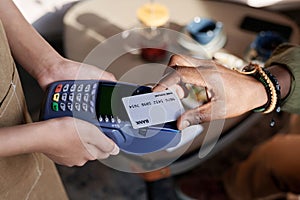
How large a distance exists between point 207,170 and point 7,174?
0.81m

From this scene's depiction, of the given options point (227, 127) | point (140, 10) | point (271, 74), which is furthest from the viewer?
point (140, 10)

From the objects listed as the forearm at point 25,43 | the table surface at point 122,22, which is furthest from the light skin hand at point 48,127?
the table surface at point 122,22

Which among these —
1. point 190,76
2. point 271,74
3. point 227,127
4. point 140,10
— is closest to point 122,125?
point 190,76

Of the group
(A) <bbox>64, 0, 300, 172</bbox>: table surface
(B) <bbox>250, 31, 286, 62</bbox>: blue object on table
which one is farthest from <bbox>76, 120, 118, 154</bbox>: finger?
(B) <bbox>250, 31, 286, 62</bbox>: blue object on table

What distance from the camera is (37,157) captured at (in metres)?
0.67

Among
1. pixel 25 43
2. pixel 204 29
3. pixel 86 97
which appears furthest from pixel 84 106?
pixel 204 29

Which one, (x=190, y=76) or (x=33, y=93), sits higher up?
(x=190, y=76)

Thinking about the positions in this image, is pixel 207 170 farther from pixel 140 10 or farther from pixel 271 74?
pixel 271 74

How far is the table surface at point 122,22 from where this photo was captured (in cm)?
105

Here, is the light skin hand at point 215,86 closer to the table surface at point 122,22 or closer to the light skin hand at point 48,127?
the light skin hand at point 48,127

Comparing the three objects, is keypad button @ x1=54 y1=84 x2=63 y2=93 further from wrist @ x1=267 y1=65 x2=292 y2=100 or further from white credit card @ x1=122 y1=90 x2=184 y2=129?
wrist @ x1=267 y1=65 x2=292 y2=100

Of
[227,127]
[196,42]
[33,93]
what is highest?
[196,42]

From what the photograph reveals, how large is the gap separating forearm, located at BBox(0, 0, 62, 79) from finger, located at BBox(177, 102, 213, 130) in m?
0.20

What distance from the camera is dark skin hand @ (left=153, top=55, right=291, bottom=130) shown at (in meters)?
0.67
